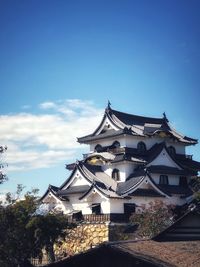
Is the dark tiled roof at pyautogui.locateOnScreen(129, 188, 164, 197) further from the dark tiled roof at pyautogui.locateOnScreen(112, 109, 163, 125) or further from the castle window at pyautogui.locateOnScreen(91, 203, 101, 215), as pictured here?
the dark tiled roof at pyautogui.locateOnScreen(112, 109, 163, 125)

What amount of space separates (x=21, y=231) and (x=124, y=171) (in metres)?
20.2

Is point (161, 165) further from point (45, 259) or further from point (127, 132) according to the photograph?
point (45, 259)

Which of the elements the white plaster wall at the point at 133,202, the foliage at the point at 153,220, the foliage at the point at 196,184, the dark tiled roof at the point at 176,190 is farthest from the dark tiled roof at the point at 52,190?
the foliage at the point at 196,184

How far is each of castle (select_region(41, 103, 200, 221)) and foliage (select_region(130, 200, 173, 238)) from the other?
3.68 m

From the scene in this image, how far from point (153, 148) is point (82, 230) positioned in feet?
43.8

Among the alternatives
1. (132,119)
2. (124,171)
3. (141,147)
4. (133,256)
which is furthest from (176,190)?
(133,256)

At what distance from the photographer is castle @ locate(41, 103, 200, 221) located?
43.6 metres

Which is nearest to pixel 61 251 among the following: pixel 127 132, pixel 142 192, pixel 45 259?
pixel 45 259

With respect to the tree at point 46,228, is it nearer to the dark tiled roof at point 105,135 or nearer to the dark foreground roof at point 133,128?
the dark tiled roof at point 105,135

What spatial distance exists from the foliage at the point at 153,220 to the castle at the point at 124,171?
3.68m

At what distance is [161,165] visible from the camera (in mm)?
48531

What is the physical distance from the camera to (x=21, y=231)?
94.0 ft

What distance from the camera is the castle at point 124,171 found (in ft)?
143

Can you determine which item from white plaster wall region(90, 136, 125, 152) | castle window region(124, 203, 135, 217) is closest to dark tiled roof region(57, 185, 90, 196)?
castle window region(124, 203, 135, 217)
